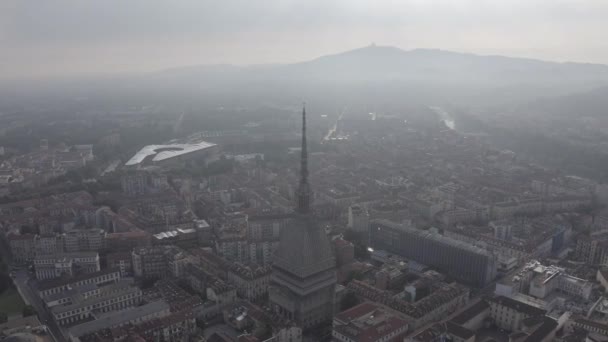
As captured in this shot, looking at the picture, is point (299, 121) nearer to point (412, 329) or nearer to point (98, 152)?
point (98, 152)

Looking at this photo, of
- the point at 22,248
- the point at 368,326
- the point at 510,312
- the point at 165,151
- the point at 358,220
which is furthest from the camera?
the point at 165,151

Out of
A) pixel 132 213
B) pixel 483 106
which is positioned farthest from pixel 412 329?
pixel 483 106

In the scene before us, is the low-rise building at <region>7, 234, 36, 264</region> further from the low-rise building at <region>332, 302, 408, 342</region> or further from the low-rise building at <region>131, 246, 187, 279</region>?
the low-rise building at <region>332, 302, 408, 342</region>

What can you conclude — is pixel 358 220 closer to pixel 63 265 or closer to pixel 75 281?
pixel 75 281

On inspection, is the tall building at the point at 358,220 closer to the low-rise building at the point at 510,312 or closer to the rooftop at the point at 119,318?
the low-rise building at the point at 510,312

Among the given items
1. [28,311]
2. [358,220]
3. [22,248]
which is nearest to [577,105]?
[358,220]

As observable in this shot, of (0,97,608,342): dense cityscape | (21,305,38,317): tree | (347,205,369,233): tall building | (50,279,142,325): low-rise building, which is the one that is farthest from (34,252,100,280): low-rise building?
(347,205,369,233): tall building

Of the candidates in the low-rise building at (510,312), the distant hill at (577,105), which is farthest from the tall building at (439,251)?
the distant hill at (577,105)
